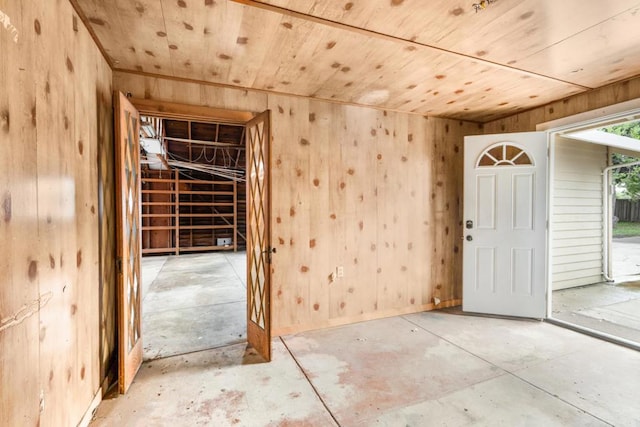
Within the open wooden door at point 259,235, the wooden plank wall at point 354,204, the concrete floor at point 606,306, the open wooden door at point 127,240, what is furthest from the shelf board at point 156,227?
the concrete floor at point 606,306

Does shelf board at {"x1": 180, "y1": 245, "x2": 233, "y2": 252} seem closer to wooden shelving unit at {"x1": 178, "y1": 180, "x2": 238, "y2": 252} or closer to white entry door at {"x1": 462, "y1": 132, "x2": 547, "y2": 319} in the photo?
wooden shelving unit at {"x1": 178, "y1": 180, "x2": 238, "y2": 252}

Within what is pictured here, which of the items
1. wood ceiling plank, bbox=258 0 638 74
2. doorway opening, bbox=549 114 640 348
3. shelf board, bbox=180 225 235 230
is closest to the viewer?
wood ceiling plank, bbox=258 0 638 74

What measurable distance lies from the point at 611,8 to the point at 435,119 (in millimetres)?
1985

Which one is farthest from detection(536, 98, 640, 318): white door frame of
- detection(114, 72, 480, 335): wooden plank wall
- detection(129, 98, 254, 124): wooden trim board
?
detection(129, 98, 254, 124): wooden trim board

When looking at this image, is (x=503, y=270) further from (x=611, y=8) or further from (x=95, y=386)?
(x=95, y=386)

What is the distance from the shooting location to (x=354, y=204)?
3.23 metres

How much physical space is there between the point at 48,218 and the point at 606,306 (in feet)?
18.3

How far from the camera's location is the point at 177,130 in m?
7.23

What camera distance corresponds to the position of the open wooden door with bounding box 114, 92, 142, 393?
6.50ft

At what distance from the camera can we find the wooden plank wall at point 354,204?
2891 mm

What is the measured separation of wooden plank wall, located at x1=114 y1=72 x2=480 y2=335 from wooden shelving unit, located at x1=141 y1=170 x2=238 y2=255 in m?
6.00

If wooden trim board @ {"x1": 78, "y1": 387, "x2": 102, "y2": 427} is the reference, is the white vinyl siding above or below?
above

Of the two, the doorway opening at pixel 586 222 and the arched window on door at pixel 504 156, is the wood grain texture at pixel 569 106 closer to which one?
the arched window on door at pixel 504 156

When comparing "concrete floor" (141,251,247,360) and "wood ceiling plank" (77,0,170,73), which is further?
"concrete floor" (141,251,247,360)
